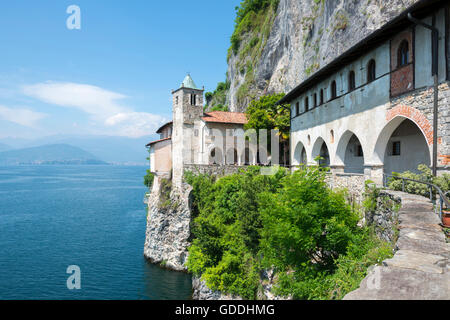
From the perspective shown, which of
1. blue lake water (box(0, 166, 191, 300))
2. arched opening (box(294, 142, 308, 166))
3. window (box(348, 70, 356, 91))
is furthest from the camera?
arched opening (box(294, 142, 308, 166))

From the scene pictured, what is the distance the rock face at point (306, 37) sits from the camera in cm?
2500

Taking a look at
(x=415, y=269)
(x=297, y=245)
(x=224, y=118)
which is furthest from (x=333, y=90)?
(x=224, y=118)

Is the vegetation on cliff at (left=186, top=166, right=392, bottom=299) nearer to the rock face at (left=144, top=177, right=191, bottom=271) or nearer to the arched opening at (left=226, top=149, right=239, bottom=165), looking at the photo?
the rock face at (left=144, top=177, right=191, bottom=271)

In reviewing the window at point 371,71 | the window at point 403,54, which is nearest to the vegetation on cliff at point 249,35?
the window at point 371,71

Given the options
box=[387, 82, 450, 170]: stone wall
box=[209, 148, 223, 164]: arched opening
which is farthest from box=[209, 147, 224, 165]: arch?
box=[387, 82, 450, 170]: stone wall

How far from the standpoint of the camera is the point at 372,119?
53.0ft

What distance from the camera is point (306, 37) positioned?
3909 cm

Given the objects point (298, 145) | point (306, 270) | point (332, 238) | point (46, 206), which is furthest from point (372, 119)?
point (46, 206)

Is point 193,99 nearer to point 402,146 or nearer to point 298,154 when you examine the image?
point 298,154

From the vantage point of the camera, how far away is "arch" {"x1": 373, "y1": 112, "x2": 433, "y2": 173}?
15.6m

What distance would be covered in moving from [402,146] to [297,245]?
36.5 feet
